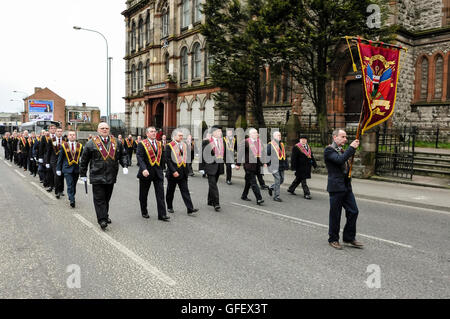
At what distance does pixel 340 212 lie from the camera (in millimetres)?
6137

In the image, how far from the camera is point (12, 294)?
4141 millimetres

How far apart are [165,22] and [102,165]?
3403cm

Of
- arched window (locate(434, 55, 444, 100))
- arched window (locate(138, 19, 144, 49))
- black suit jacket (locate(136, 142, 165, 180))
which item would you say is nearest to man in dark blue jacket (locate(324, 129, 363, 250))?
black suit jacket (locate(136, 142, 165, 180))

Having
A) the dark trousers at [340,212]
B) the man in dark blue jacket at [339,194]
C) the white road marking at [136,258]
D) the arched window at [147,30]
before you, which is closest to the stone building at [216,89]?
the arched window at [147,30]

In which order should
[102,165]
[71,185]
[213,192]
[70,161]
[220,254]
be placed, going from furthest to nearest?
[70,161] < [71,185] < [213,192] < [102,165] < [220,254]

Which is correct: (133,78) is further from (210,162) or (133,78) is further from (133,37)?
(210,162)

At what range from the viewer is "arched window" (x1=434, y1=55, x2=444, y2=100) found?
2197 centimetres

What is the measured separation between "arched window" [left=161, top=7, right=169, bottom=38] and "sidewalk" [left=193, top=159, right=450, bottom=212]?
27.8 meters

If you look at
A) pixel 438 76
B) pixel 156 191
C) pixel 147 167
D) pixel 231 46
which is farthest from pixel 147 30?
pixel 156 191

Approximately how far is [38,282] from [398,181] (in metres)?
12.6

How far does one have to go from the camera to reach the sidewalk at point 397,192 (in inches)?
401

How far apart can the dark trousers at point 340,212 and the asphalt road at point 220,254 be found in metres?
0.22

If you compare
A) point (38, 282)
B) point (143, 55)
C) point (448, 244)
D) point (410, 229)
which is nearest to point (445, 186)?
point (410, 229)

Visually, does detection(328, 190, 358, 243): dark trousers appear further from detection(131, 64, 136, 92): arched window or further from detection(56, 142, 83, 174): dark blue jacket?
detection(131, 64, 136, 92): arched window
